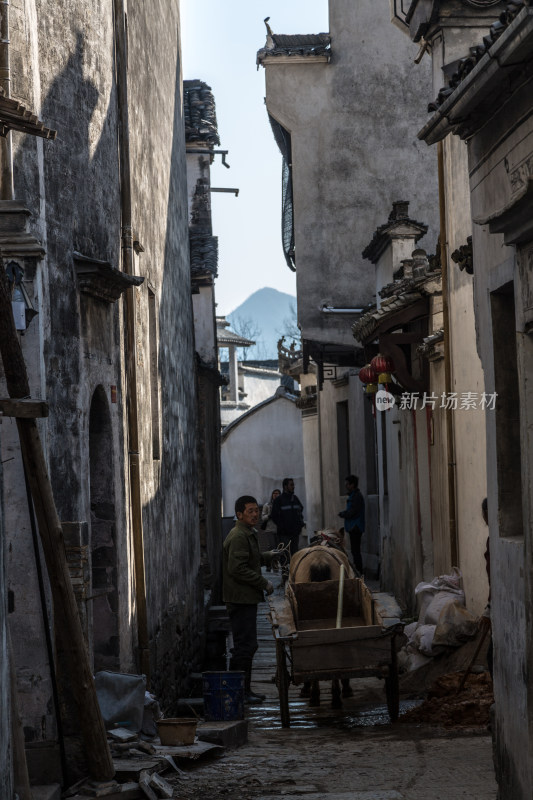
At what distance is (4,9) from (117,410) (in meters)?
3.45

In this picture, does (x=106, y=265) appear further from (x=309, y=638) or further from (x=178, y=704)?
(x=178, y=704)

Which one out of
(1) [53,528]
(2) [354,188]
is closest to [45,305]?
(1) [53,528]

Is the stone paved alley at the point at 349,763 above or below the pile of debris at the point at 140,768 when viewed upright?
below

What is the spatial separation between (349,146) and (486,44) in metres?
16.1

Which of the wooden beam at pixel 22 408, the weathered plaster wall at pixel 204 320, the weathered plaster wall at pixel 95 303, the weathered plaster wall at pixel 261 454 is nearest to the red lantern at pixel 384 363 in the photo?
the weathered plaster wall at pixel 95 303

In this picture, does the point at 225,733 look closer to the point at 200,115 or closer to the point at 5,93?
the point at 5,93

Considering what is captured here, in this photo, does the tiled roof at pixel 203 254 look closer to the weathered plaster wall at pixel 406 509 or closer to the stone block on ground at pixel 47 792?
the weathered plaster wall at pixel 406 509

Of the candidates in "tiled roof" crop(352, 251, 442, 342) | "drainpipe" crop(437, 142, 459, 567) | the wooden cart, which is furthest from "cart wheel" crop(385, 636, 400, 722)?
"tiled roof" crop(352, 251, 442, 342)

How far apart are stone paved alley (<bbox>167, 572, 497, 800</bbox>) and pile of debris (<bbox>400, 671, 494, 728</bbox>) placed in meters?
0.18

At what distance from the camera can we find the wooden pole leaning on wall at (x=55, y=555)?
20.7 ft

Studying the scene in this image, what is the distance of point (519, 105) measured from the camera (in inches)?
243

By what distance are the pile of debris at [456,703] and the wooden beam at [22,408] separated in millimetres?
4805

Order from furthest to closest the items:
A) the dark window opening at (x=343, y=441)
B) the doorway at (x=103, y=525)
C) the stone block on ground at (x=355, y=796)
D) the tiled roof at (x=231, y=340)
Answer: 1. the tiled roof at (x=231, y=340)
2. the dark window opening at (x=343, y=441)
3. the doorway at (x=103, y=525)
4. the stone block on ground at (x=355, y=796)

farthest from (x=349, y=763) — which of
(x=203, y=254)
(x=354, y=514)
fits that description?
(x=203, y=254)
